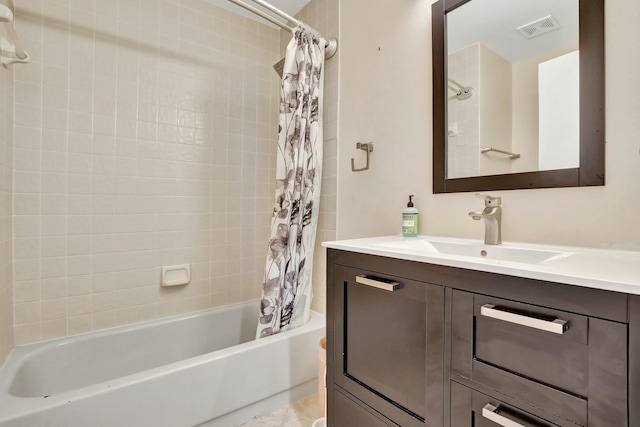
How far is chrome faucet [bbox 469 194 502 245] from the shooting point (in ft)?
3.40

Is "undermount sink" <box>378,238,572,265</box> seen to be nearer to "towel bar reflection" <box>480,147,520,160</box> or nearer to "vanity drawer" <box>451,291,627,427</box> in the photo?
"vanity drawer" <box>451,291,627,427</box>

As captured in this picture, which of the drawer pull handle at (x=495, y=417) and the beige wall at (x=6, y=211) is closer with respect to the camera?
the drawer pull handle at (x=495, y=417)

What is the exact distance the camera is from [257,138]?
2262 mm

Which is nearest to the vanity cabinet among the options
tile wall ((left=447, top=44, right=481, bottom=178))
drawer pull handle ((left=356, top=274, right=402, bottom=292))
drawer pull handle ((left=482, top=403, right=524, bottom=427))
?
drawer pull handle ((left=356, top=274, right=402, bottom=292))

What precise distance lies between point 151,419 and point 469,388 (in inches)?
47.5

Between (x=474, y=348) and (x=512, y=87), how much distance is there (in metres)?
0.94

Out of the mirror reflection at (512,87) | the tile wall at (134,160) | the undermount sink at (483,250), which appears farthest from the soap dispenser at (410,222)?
the tile wall at (134,160)

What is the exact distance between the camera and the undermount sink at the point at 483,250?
2.93ft

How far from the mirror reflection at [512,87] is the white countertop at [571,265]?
30cm

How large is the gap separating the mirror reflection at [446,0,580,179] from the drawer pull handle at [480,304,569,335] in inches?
24.6

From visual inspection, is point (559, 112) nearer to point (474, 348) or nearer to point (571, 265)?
point (571, 265)

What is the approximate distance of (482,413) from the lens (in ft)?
2.24

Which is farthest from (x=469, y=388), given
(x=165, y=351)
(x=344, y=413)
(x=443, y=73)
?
(x=165, y=351)

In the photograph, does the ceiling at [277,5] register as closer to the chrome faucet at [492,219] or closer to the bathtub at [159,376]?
the chrome faucet at [492,219]
